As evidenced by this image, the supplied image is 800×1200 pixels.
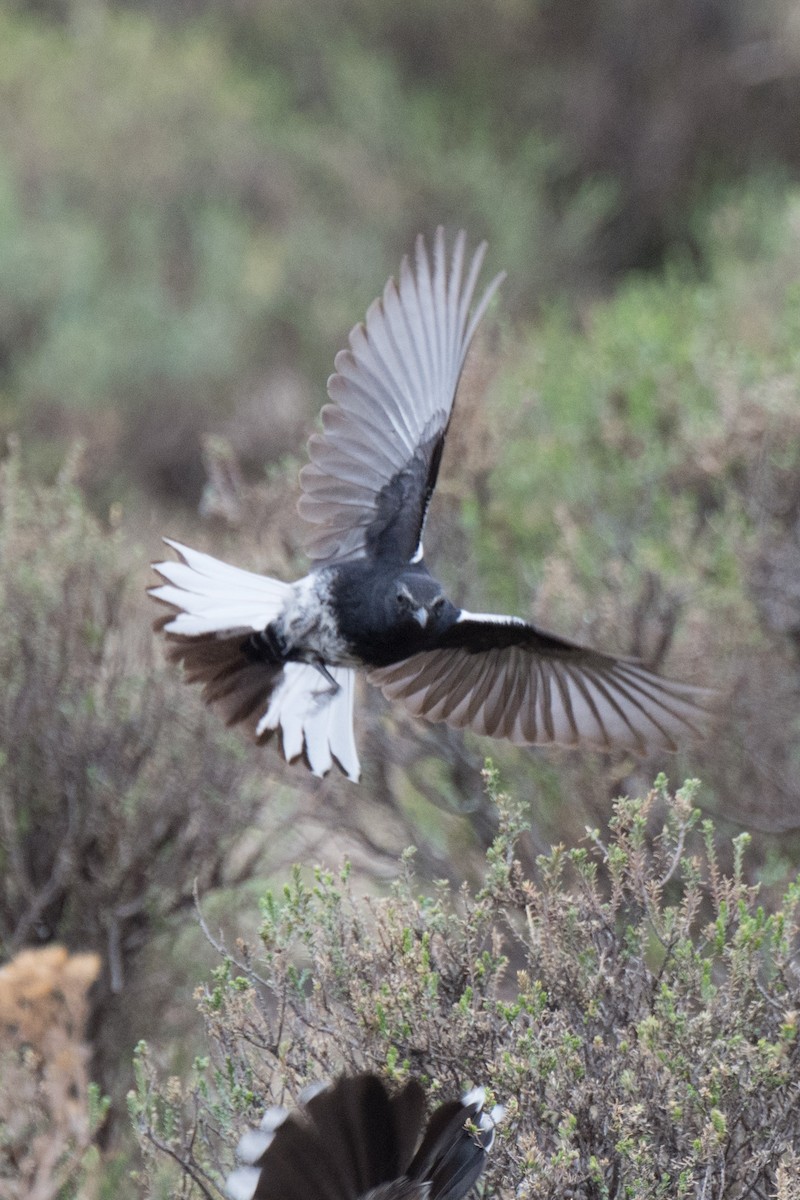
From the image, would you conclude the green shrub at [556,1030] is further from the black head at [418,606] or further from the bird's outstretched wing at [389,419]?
the bird's outstretched wing at [389,419]

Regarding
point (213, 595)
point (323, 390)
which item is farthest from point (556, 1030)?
point (323, 390)

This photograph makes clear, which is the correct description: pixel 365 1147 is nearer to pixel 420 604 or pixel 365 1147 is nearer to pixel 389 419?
pixel 420 604

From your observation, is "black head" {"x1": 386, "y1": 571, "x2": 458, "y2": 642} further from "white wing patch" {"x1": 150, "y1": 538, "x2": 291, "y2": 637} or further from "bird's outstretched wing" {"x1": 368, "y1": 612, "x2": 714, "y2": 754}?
"white wing patch" {"x1": 150, "y1": 538, "x2": 291, "y2": 637}

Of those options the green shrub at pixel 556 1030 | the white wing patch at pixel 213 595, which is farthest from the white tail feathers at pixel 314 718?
the green shrub at pixel 556 1030

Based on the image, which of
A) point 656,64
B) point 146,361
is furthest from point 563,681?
point 656,64

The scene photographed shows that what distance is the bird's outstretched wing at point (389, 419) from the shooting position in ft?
12.1

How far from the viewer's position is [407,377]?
3.76 metres

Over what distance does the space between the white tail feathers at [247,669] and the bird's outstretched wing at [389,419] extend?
0.71 feet

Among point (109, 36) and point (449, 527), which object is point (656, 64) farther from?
point (449, 527)

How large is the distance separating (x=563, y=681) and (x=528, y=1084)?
4.98 ft

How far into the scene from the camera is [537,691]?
383 centimetres

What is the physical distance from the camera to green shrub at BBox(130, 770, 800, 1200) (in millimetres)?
2352

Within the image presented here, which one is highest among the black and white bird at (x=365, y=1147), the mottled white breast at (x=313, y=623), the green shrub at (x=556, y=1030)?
the mottled white breast at (x=313, y=623)

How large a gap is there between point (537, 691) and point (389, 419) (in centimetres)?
76
